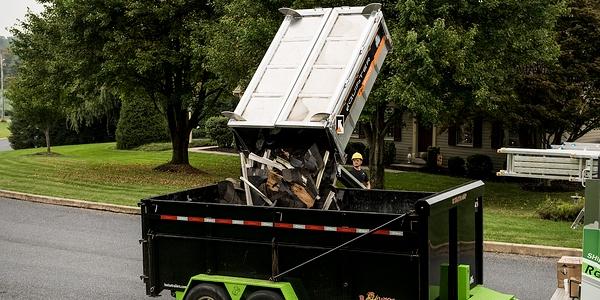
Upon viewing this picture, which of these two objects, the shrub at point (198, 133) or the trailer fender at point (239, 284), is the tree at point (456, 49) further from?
the shrub at point (198, 133)

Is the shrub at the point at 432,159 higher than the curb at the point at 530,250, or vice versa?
the shrub at the point at 432,159

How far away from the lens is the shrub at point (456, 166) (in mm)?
32406

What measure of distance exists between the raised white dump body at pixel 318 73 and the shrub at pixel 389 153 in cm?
2530

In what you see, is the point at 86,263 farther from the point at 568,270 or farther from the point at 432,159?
the point at 432,159

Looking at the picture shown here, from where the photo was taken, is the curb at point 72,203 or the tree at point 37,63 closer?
the curb at point 72,203

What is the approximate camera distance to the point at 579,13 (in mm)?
25125

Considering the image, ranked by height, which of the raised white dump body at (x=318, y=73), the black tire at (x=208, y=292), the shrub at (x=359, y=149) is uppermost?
the raised white dump body at (x=318, y=73)

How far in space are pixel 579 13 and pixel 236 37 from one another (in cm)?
1240

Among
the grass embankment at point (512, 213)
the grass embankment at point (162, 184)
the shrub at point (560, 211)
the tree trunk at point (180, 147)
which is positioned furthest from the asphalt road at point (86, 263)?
the tree trunk at point (180, 147)

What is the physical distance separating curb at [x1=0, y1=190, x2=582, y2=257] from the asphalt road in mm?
268

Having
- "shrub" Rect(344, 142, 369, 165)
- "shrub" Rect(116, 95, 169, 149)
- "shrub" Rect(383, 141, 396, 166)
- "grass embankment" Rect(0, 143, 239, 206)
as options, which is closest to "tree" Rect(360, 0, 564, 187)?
"grass embankment" Rect(0, 143, 239, 206)

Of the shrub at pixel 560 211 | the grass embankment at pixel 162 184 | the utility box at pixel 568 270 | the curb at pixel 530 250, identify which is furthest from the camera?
the shrub at pixel 560 211

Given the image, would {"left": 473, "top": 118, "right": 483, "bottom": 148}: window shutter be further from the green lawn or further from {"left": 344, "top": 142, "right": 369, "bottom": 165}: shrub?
the green lawn

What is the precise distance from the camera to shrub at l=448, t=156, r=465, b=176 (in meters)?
32.4
